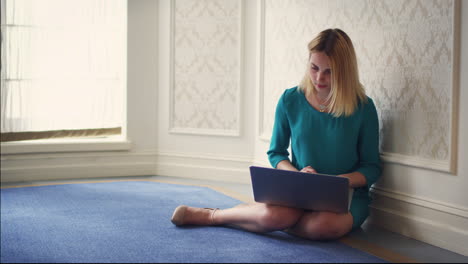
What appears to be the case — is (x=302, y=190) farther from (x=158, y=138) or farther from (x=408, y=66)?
(x=158, y=138)

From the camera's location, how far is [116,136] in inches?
Answer: 163

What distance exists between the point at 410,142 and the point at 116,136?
8.13ft

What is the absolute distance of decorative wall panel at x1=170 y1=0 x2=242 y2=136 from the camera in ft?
12.6

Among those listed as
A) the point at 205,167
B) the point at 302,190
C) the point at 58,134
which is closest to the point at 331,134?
the point at 302,190

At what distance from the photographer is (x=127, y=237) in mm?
2240

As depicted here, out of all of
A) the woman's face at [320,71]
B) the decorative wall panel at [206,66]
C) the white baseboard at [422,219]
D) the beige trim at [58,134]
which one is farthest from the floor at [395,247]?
the beige trim at [58,134]

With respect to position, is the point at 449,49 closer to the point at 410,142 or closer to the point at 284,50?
the point at 410,142

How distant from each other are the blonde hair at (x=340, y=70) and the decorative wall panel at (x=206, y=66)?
151 centimetres

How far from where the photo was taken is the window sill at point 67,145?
3.65m

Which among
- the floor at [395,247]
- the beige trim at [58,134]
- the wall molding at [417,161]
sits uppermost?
the beige trim at [58,134]

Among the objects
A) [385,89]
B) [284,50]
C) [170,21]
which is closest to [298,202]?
[385,89]

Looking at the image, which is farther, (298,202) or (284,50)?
(284,50)

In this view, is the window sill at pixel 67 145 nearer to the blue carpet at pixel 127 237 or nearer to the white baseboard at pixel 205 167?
the white baseboard at pixel 205 167

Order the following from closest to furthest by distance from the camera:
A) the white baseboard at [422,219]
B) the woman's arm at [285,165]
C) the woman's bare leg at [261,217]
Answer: the white baseboard at [422,219] → the woman's bare leg at [261,217] → the woman's arm at [285,165]
